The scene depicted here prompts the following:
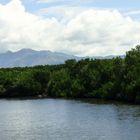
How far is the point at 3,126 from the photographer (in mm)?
77375

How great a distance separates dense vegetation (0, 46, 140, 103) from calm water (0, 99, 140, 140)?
18.7 metres

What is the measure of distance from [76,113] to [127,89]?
80.6 feet

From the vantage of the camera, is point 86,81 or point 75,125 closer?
point 75,125

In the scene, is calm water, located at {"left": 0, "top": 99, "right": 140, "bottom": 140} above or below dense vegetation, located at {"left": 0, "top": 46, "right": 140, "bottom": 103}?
below

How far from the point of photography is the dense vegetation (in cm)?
11918

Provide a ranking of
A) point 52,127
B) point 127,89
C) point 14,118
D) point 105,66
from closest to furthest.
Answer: point 52,127, point 14,118, point 127,89, point 105,66

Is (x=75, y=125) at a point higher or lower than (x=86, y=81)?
lower

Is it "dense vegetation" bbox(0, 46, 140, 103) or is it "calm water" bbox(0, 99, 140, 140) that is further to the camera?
"dense vegetation" bbox(0, 46, 140, 103)

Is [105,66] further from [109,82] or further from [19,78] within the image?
[19,78]

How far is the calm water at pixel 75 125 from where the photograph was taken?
2522 inches

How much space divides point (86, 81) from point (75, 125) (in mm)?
72942

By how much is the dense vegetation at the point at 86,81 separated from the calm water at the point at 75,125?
18.7m

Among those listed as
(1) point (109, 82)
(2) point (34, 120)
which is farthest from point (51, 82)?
(2) point (34, 120)

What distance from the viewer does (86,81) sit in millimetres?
148250
